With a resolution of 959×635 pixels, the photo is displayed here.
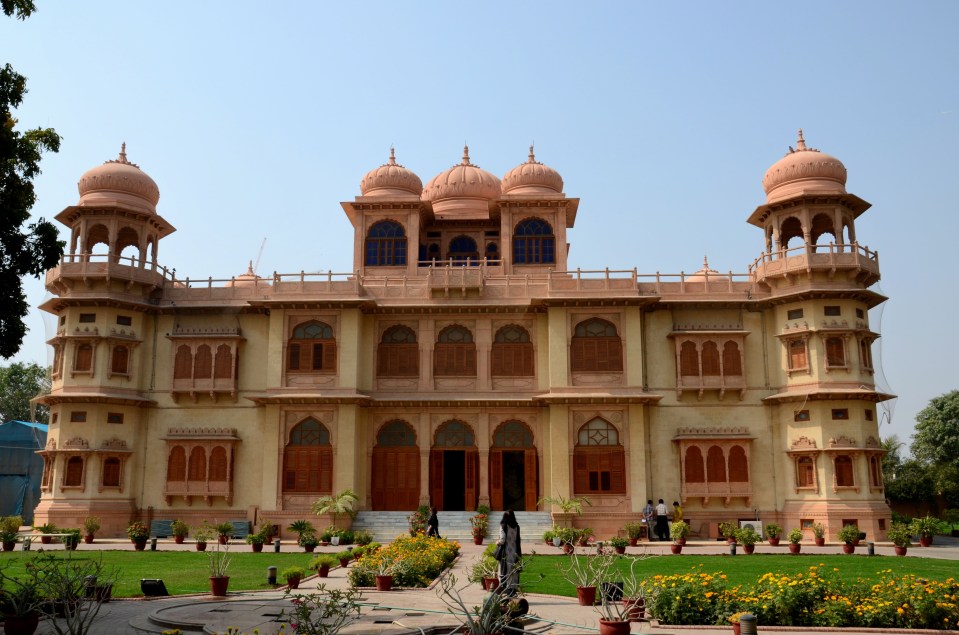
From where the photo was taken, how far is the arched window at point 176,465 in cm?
3184

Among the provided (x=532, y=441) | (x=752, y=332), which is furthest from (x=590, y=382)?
(x=752, y=332)

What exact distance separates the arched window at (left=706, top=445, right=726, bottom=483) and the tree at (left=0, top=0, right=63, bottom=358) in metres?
22.7

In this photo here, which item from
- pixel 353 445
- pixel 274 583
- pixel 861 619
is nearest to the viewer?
pixel 861 619

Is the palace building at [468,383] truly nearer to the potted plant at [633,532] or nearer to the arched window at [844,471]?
the arched window at [844,471]

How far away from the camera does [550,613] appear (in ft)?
45.1

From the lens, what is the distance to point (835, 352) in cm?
3058

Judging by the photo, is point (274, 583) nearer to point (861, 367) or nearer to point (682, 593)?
point (682, 593)

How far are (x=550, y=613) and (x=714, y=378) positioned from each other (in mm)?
19295

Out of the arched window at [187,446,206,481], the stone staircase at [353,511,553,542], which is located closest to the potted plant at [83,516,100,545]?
the arched window at [187,446,206,481]

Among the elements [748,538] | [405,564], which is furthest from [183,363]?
[748,538]

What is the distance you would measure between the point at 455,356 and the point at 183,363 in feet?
33.3

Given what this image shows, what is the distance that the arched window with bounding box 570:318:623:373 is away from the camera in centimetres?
3148

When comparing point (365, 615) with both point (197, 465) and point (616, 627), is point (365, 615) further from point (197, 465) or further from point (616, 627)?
point (197, 465)

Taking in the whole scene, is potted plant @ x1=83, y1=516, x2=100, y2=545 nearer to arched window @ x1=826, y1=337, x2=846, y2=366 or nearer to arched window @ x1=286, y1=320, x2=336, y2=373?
arched window @ x1=286, y1=320, x2=336, y2=373
